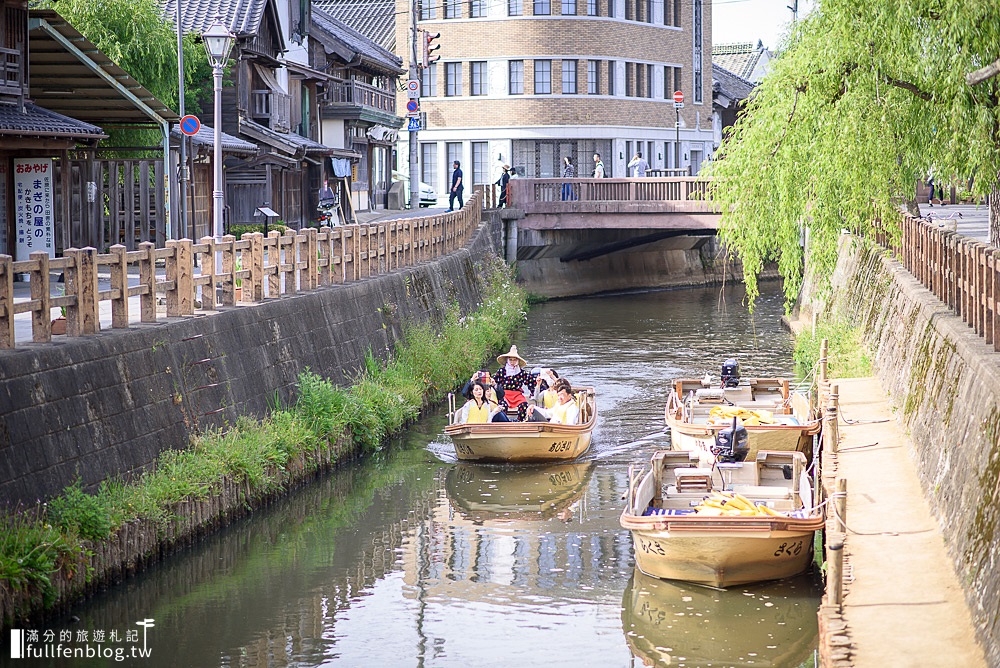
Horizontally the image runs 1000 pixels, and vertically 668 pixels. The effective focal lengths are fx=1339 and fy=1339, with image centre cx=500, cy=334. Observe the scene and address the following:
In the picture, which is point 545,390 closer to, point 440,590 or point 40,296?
point 440,590

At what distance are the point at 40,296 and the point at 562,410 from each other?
391 inches

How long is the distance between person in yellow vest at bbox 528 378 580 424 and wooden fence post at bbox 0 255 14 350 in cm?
953

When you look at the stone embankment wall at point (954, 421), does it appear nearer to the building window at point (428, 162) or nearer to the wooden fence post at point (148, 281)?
the wooden fence post at point (148, 281)

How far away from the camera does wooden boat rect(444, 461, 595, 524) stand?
60.3 feet

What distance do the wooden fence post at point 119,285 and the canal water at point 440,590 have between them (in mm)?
2895

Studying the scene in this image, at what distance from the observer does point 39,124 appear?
72.2 feet

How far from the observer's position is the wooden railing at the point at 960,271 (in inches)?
530

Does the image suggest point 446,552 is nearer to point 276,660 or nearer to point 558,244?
point 276,660

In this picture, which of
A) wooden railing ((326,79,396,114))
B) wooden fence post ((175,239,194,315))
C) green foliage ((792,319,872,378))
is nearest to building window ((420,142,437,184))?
wooden railing ((326,79,396,114))

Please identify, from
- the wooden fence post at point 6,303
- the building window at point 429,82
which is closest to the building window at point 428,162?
the building window at point 429,82

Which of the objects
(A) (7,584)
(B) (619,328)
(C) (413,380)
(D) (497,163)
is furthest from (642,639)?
(D) (497,163)

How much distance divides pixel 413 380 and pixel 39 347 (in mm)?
11583

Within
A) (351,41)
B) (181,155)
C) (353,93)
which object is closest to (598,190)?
(353,93)

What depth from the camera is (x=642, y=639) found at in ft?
43.3
